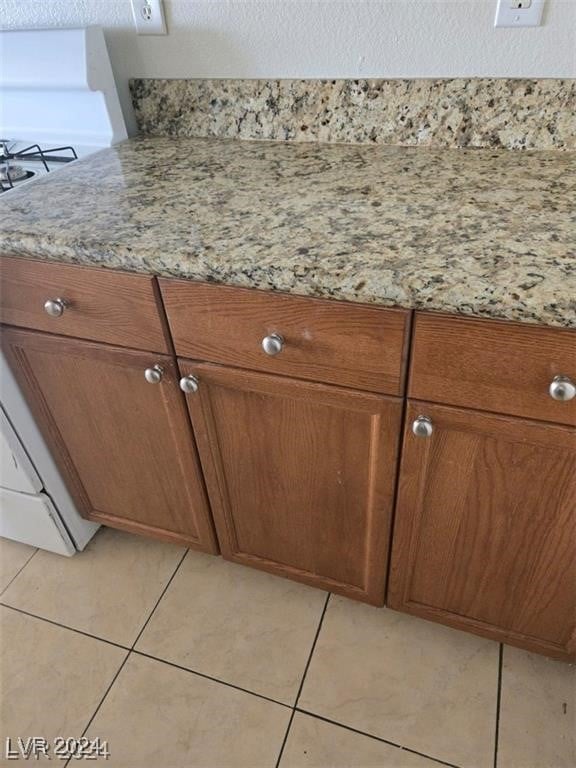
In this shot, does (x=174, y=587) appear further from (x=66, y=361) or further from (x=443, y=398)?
(x=443, y=398)

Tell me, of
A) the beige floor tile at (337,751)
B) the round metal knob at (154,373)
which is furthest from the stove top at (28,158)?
the beige floor tile at (337,751)

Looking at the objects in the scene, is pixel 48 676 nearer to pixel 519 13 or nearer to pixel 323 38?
pixel 323 38

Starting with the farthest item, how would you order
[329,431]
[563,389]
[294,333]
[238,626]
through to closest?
[238,626] → [329,431] → [294,333] → [563,389]

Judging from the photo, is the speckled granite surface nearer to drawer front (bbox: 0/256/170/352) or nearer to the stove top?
the stove top

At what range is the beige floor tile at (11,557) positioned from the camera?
140 centimetres

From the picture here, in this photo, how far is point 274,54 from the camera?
43.8 inches

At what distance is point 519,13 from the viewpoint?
3.07 ft

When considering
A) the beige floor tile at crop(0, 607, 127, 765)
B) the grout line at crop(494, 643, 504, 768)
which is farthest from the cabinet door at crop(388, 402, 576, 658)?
the beige floor tile at crop(0, 607, 127, 765)

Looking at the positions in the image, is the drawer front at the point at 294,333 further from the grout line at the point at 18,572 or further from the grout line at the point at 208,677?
the grout line at the point at 18,572

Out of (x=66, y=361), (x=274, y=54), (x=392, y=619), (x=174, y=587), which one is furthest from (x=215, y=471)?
(x=274, y=54)

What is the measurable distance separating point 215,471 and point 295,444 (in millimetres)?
210

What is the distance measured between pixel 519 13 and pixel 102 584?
1490 millimetres

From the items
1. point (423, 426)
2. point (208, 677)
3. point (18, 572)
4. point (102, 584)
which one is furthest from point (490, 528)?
point (18, 572)

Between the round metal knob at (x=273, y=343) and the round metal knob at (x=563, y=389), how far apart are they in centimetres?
37
